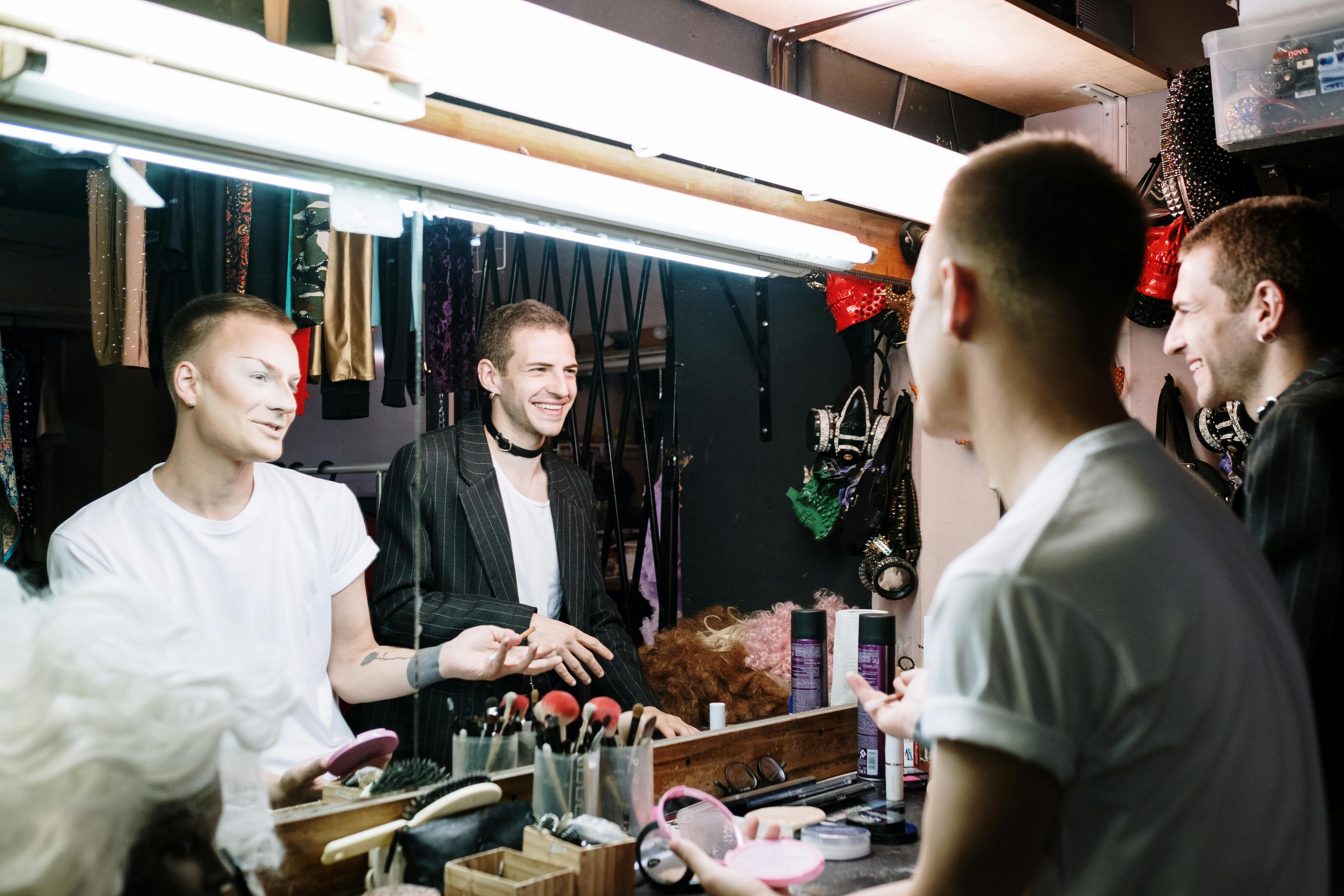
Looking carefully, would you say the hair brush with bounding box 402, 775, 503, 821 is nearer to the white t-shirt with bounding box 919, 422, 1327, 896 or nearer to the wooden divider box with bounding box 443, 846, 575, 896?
the wooden divider box with bounding box 443, 846, 575, 896

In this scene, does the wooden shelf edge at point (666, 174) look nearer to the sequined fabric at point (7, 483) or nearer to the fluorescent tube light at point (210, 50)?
the fluorescent tube light at point (210, 50)

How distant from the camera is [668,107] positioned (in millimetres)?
1607

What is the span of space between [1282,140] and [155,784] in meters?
2.50

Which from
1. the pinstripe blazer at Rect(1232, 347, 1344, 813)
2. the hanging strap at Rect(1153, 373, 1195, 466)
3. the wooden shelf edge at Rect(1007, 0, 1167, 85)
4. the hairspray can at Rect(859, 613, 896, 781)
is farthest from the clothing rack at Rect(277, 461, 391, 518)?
the hanging strap at Rect(1153, 373, 1195, 466)

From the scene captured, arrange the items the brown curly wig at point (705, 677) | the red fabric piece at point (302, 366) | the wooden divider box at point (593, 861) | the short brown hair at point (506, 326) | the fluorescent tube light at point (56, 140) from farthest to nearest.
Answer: the brown curly wig at point (705, 677) → the short brown hair at point (506, 326) → the red fabric piece at point (302, 366) → the wooden divider box at point (593, 861) → the fluorescent tube light at point (56, 140)

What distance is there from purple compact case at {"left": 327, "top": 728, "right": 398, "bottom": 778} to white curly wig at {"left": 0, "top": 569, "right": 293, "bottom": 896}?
0.62 m

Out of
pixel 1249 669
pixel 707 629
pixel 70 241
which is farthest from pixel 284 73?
pixel 707 629

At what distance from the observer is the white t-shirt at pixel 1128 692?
73cm

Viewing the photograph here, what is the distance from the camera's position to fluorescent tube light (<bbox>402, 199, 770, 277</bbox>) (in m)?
1.71

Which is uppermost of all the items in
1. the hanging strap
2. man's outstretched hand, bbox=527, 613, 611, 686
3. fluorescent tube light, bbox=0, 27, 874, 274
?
fluorescent tube light, bbox=0, 27, 874, 274

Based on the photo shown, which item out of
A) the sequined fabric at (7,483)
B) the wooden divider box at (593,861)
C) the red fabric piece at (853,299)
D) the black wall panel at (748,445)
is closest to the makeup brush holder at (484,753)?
the wooden divider box at (593,861)

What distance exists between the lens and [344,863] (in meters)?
1.37

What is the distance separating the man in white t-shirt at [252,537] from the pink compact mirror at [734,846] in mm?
493

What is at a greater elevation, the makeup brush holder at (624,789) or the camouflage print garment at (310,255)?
the camouflage print garment at (310,255)
